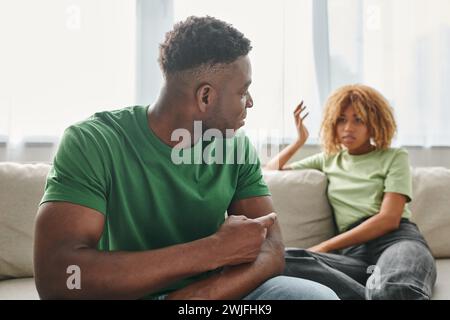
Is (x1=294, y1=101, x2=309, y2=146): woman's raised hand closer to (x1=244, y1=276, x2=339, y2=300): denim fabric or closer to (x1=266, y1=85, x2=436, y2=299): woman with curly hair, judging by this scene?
(x1=266, y1=85, x2=436, y2=299): woman with curly hair

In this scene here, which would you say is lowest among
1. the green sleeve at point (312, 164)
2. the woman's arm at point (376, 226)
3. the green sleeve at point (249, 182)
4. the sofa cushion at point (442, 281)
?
the sofa cushion at point (442, 281)

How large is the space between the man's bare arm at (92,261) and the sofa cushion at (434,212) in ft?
4.30

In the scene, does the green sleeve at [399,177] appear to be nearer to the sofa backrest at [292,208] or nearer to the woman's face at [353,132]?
the woman's face at [353,132]

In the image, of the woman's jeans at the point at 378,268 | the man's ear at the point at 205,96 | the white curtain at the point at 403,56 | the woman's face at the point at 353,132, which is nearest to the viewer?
the man's ear at the point at 205,96

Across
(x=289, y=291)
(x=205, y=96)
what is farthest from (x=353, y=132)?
(x=289, y=291)

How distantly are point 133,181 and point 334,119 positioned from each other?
1121 millimetres

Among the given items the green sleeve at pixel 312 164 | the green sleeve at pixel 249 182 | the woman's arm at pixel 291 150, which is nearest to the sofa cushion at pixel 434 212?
the green sleeve at pixel 312 164

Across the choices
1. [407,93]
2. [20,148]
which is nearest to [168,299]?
[20,148]

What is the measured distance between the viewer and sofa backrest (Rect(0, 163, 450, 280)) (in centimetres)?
164

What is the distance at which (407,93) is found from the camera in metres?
2.32

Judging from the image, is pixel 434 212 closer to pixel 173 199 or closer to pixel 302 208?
pixel 302 208

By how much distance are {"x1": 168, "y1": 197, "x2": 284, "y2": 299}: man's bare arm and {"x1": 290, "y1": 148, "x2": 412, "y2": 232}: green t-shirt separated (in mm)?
780

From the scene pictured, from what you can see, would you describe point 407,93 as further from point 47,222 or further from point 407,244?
point 47,222

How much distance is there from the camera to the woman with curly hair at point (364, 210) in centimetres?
140
